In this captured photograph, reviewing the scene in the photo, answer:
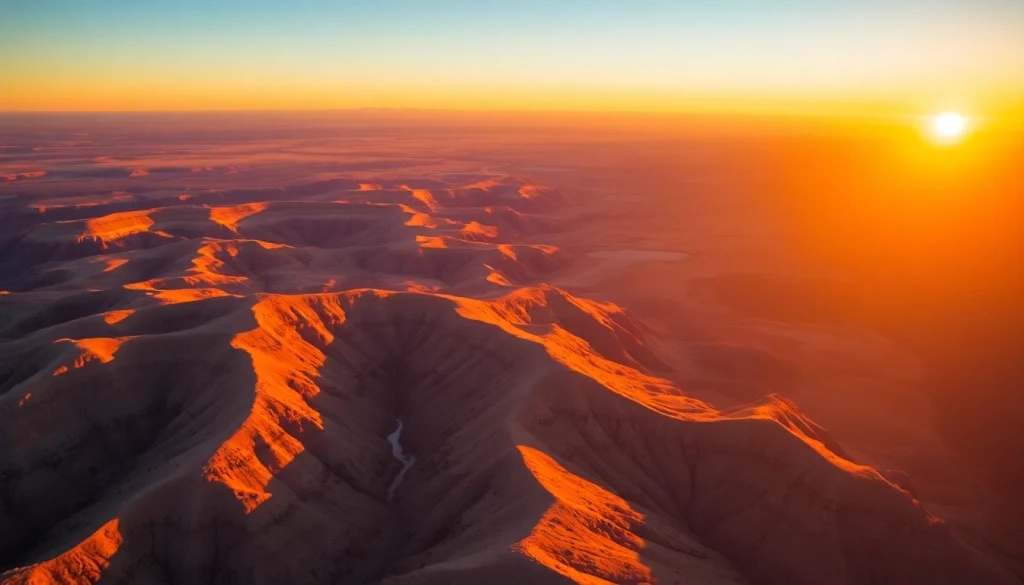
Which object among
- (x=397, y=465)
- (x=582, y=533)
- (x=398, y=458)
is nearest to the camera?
(x=582, y=533)

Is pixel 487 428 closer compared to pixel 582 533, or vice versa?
pixel 582 533

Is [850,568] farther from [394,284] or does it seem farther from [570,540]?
[394,284]

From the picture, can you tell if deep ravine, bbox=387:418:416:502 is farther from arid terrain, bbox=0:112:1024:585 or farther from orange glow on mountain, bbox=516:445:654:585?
orange glow on mountain, bbox=516:445:654:585

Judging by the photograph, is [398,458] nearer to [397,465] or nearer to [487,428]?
[397,465]

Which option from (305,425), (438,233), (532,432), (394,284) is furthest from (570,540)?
(438,233)

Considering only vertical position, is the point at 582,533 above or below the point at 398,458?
above

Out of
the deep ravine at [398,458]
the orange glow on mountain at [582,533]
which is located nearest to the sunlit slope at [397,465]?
the orange glow on mountain at [582,533]

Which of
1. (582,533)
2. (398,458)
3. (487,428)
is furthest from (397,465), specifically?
(582,533)

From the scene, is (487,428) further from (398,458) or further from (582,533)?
(582,533)

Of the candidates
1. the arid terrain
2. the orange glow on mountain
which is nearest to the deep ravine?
the arid terrain

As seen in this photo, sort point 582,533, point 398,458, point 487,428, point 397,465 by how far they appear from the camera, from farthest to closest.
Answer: point 398,458
point 397,465
point 487,428
point 582,533

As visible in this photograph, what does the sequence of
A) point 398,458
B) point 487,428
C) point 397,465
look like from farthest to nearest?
point 398,458 < point 397,465 < point 487,428

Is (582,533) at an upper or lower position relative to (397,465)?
upper
